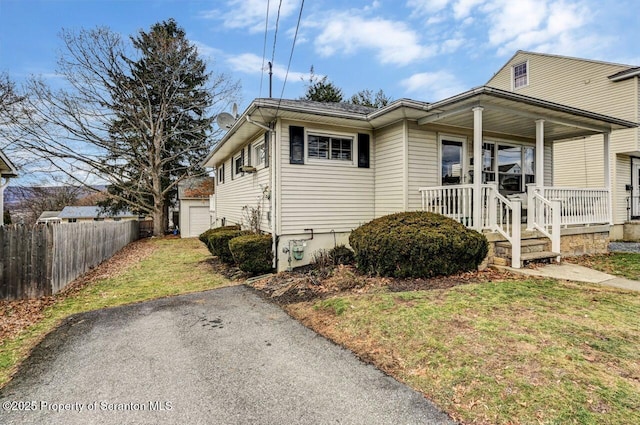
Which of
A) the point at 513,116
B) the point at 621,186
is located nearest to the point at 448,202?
the point at 513,116

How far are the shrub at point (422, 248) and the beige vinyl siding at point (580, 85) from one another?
10217mm

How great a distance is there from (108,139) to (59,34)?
18.4 ft

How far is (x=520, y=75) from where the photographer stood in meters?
15.1

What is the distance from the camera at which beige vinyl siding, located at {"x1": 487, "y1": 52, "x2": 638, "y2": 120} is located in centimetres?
1162

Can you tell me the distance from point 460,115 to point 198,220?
18.1 meters

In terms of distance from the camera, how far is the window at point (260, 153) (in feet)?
29.3

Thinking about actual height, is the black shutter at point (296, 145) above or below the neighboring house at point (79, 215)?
above

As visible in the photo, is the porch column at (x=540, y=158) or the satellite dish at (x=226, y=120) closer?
the porch column at (x=540, y=158)

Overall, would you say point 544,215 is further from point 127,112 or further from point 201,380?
point 127,112

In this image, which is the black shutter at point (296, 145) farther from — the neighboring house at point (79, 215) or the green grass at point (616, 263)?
Result: the neighboring house at point (79, 215)

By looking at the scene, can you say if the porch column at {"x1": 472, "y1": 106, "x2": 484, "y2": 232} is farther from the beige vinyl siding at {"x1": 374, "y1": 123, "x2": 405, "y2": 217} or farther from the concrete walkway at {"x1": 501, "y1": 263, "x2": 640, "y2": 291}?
the beige vinyl siding at {"x1": 374, "y1": 123, "x2": 405, "y2": 217}

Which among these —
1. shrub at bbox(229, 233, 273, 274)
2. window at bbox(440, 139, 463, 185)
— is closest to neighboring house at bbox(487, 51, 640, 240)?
window at bbox(440, 139, 463, 185)

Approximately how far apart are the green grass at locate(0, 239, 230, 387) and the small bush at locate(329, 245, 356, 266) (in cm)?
255

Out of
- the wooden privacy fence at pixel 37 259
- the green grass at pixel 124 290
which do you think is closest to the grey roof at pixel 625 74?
the green grass at pixel 124 290
